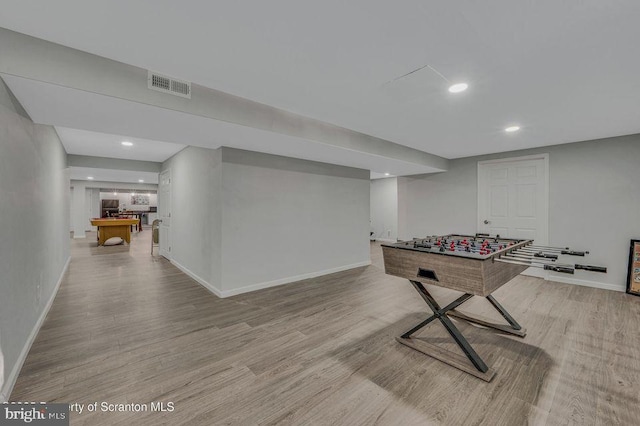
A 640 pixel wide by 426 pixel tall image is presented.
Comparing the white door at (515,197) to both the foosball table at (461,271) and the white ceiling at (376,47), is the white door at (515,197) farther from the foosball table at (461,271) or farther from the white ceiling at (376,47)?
the foosball table at (461,271)

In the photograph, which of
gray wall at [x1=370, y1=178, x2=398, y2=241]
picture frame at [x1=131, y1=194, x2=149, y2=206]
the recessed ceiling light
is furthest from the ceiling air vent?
picture frame at [x1=131, y1=194, x2=149, y2=206]

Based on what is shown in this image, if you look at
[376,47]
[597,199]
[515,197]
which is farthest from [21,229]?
[597,199]

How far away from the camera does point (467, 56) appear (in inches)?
72.2

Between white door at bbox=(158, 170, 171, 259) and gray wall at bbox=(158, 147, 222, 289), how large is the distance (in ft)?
0.93

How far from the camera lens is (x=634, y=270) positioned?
3758 mm

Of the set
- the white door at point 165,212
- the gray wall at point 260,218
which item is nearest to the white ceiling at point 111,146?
the gray wall at point 260,218

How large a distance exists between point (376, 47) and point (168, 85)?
1.72 meters

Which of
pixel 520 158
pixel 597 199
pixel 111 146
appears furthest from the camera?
pixel 111 146

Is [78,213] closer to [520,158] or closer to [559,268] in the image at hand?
[559,268]

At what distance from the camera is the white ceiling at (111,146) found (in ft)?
13.7

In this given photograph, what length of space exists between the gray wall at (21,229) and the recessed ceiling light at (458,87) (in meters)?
3.37

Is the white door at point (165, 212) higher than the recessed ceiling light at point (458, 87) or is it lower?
lower

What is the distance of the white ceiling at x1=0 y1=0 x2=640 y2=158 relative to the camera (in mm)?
1418

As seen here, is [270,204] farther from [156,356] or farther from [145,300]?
[156,356]
